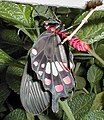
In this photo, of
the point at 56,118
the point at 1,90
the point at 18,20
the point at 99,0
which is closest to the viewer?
the point at 99,0

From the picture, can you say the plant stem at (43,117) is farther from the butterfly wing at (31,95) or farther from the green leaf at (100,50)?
the butterfly wing at (31,95)

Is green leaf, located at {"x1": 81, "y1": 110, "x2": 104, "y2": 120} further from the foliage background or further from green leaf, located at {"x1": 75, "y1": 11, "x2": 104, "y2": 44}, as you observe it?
green leaf, located at {"x1": 75, "y1": 11, "x2": 104, "y2": 44}

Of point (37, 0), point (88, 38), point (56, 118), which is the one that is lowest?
point (56, 118)

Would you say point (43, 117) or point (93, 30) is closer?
point (93, 30)

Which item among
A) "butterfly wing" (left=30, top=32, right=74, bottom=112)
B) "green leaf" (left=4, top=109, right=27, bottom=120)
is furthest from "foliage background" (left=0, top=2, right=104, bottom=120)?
"butterfly wing" (left=30, top=32, right=74, bottom=112)

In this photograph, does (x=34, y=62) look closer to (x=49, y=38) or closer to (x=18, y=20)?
(x=49, y=38)

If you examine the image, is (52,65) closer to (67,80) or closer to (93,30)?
(67,80)

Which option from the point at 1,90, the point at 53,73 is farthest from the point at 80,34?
the point at 1,90

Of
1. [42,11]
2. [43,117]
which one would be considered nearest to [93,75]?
[43,117]
